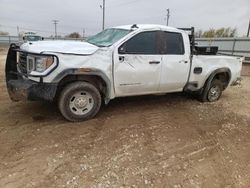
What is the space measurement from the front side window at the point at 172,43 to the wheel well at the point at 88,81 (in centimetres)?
155

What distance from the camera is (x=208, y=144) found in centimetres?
426

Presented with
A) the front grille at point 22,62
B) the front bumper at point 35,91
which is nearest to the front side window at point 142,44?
the front bumper at point 35,91

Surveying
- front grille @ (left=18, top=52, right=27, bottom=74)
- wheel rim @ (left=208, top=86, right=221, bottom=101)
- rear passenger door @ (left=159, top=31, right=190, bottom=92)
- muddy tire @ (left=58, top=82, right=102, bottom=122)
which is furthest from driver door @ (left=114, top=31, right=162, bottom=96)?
wheel rim @ (left=208, top=86, right=221, bottom=101)

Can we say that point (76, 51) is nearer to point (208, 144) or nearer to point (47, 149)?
point (47, 149)

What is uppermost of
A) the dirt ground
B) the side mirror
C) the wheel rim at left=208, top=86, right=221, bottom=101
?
the side mirror

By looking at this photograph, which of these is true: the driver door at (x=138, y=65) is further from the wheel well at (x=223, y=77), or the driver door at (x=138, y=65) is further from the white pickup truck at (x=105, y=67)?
the wheel well at (x=223, y=77)

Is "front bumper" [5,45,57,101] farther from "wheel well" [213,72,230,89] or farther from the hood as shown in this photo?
"wheel well" [213,72,230,89]

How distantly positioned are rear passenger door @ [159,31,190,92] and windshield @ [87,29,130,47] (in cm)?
92

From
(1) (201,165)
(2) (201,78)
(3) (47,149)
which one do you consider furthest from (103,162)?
(2) (201,78)

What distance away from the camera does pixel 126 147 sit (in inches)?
156

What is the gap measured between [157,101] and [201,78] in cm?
123

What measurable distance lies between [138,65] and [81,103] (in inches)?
53.8

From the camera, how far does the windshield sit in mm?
5107

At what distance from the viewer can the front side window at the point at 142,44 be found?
5016 millimetres
